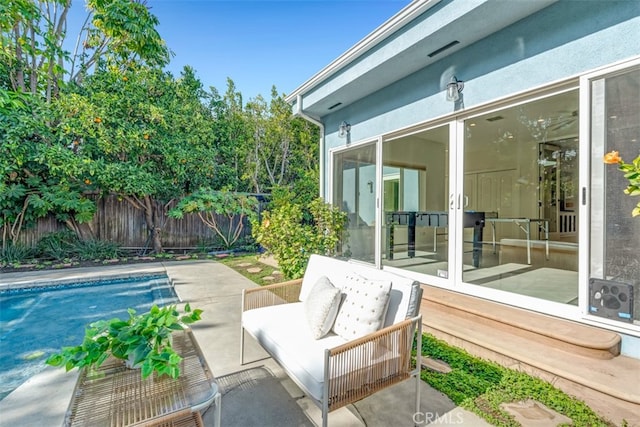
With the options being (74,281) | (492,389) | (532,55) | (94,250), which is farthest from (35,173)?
(532,55)

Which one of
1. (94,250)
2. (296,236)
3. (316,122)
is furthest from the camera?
(94,250)

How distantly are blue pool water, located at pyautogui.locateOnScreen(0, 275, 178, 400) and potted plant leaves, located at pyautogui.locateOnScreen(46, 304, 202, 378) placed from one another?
1.99m

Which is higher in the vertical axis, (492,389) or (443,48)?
(443,48)

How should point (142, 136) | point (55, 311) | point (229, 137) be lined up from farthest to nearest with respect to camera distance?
point (229, 137)
point (142, 136)
point (55, 311)

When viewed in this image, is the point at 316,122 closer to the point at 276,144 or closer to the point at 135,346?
the point at 135,346

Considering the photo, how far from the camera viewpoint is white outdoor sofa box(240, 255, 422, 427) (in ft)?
6.16

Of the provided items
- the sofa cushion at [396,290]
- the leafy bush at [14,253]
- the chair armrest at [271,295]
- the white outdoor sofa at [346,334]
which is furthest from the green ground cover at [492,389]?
the leafy bush at [14,253]

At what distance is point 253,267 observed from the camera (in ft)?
24.5

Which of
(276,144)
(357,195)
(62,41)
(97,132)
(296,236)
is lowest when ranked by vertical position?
(296,236)

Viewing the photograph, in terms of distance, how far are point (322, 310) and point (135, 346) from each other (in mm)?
1259

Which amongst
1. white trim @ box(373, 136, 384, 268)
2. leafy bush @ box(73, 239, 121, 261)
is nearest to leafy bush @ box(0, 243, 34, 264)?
leafy bush @ box(73, 239, 121, 261)

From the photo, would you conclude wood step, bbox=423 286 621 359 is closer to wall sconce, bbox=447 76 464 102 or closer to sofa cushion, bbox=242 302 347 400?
sofa cushion, bbox=242 302 347 400

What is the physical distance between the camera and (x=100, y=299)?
18.4ft

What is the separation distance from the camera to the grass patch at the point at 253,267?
616 centimetres
